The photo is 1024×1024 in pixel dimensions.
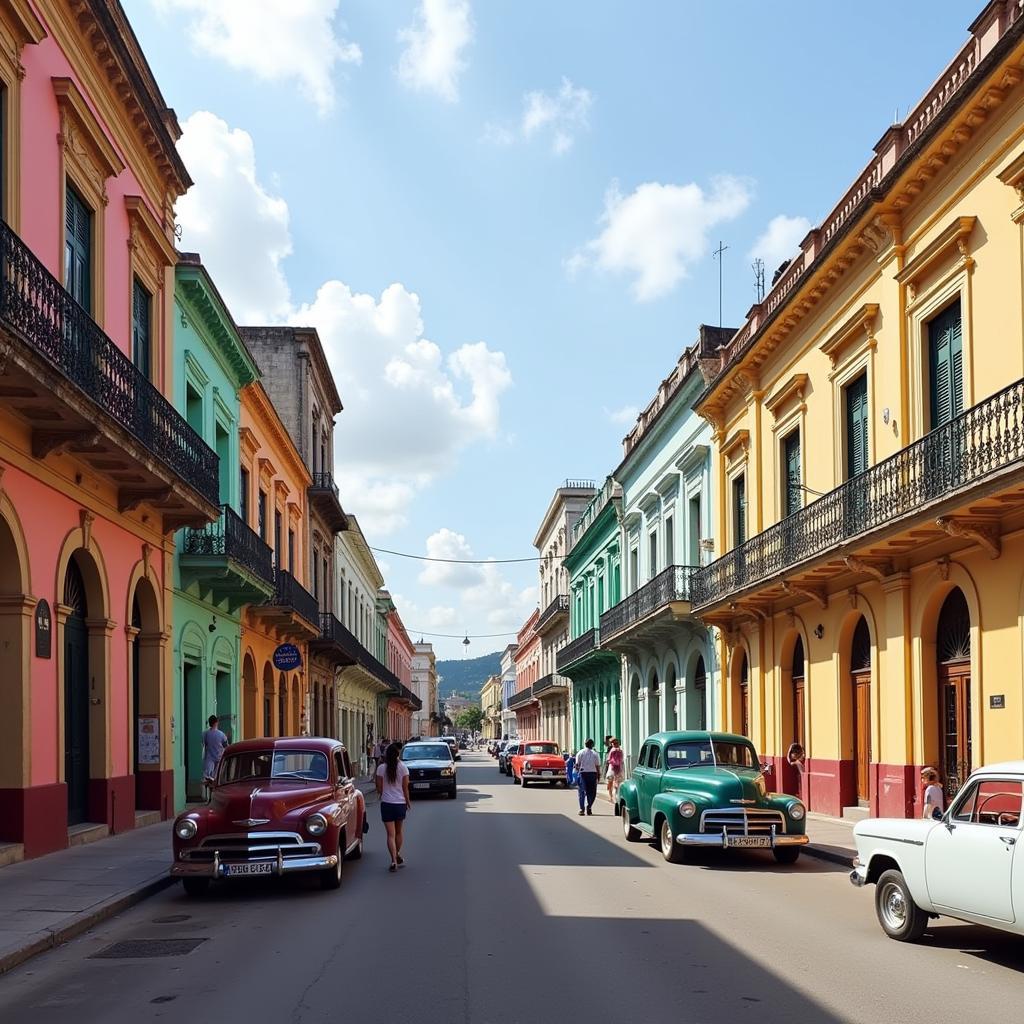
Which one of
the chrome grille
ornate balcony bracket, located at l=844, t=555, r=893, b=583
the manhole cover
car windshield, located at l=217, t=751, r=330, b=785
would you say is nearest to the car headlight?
car windshield, located at l=217, t=751, r=330, b=785

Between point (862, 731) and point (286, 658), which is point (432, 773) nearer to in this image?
point (286, 658)

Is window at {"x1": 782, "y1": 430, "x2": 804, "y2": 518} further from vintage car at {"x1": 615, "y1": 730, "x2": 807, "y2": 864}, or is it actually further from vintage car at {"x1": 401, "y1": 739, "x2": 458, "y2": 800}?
vintage car at {"x1": 401, "y1": 739, "x2": 458, "y2": 800}

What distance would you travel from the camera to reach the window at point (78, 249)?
16.2m

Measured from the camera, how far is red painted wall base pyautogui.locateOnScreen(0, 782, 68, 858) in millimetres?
13734

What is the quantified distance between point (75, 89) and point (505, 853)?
37.0ft

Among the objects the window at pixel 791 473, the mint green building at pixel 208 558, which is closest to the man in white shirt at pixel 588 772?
the window at pixel 791 473

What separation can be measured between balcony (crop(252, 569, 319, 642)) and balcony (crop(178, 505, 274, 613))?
3.65 feet

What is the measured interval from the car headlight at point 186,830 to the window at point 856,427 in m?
12.2

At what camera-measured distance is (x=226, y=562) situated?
73.3ft

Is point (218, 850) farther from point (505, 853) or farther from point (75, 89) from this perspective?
point (75, 89)

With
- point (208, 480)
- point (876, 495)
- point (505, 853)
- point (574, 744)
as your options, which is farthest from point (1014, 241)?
point (574, 744)

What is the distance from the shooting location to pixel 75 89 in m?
15.5

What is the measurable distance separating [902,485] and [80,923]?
38.1 feet

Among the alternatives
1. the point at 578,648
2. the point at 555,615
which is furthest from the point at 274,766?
the point at 555,615
